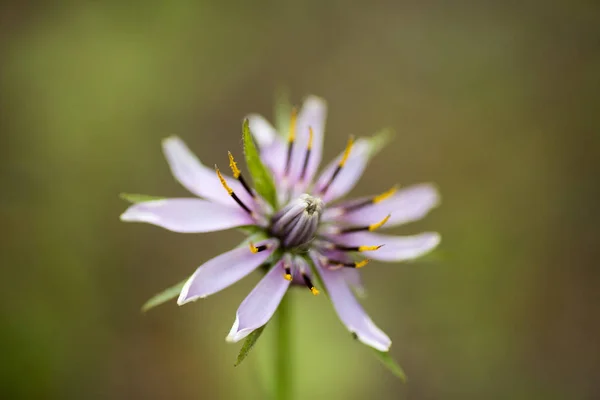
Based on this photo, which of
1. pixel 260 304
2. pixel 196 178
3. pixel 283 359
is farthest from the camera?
pixel 283 359

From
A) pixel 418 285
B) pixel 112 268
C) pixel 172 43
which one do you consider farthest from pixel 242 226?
pixel 172 43

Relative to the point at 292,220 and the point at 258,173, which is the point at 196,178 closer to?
the point at 258,173

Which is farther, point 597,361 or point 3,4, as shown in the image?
point 3,4

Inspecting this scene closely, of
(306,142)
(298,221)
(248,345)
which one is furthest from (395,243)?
(248,345)

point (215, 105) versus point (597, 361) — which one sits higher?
point (215, 105)

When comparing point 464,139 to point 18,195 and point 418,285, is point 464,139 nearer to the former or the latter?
point 418,285

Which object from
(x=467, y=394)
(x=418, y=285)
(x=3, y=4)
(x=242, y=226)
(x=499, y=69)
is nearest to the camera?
(x=242, y=226)

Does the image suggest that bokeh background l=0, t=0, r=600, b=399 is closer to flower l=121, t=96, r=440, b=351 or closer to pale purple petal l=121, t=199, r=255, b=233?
flower l=121, t=96, r=440, b=351
